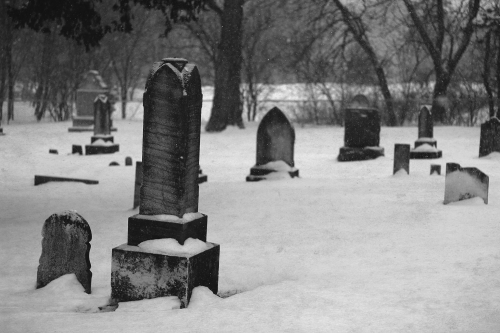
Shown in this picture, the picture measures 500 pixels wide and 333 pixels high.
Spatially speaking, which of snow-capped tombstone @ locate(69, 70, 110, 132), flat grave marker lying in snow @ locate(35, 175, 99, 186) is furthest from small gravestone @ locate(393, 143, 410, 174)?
snow-capped tombstone @ locate(69, 70, 110, 132)

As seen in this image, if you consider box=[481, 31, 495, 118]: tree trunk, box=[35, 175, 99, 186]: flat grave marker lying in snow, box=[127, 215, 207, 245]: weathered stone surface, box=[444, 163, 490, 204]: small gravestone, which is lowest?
box=[35, 175, 99, 186]: flat grave marker lying in snow

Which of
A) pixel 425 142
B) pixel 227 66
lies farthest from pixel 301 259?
pixel 227 66

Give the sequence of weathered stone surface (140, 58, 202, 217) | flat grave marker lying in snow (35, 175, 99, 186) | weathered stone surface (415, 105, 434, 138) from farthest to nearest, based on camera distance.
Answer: weathered stone surface (415, 105, 434, 138) < flat grave marker lying in snow (35, 175, 99, 186) < weathered stone surface (140, 58, 202, 217)

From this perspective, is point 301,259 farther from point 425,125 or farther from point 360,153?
point 425,125

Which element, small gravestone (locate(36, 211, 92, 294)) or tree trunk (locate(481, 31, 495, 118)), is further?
tree trunk (locate(481, 31, 495, 118))

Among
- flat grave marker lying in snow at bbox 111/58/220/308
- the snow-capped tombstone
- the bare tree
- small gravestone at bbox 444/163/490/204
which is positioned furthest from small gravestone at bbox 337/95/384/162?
the snow-capped tombstone

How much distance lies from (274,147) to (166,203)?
22.0ft

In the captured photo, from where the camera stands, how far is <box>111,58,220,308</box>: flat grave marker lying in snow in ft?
15.9

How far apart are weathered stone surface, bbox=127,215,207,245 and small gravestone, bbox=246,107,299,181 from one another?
639cm

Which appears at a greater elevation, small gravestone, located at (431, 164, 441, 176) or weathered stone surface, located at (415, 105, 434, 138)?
weathered stone surface, located at (415, 105, 434, 138)

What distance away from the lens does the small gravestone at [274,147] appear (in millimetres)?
11461

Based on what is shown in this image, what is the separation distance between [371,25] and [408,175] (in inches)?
666

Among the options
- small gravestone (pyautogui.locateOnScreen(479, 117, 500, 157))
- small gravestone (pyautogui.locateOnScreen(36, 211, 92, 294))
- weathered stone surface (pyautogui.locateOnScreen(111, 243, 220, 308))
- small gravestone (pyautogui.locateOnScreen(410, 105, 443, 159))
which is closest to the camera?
weathered stone surface (pyautogui.locateOnScreen(111, 243, 220, 308))

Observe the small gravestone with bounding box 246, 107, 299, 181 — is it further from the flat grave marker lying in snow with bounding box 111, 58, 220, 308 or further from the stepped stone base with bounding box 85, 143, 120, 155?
the stepped stone base with bounding box 85, 143, 120, 155
